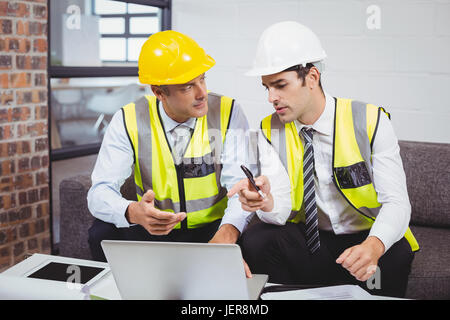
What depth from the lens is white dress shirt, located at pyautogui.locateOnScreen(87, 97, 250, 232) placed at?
1.92 metres

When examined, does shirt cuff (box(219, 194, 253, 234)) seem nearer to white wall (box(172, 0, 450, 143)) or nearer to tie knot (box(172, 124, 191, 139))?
tie knot (box(172, 124, 191, 139))

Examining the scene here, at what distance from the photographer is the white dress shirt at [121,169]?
1916 millimetres

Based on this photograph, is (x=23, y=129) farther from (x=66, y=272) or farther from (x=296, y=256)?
(x=296, y=256)

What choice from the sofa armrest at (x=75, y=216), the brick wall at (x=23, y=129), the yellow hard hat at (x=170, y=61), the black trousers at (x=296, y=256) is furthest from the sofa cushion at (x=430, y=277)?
the brick wall at (x=23, y=129)

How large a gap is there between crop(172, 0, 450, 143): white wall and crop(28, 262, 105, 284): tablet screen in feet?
5.88

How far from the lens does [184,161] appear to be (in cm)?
204

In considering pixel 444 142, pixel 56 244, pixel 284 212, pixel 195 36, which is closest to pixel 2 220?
pixel 56 244

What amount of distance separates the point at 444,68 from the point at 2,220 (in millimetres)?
2309

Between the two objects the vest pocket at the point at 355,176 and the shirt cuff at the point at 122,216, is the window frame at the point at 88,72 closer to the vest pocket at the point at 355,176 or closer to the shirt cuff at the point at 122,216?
the shirt cuff at the point at 122,216

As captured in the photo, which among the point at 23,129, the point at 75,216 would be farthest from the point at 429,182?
the point at 23,129

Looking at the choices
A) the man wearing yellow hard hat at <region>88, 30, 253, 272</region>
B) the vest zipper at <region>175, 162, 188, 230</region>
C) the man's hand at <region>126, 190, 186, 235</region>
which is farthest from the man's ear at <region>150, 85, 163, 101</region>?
the man's hand at <region>126, 190, 186, 235</region>

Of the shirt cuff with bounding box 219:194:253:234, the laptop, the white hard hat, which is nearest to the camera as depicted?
the laptop

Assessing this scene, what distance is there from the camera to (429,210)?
2340mm

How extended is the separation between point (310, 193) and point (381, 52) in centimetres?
115
